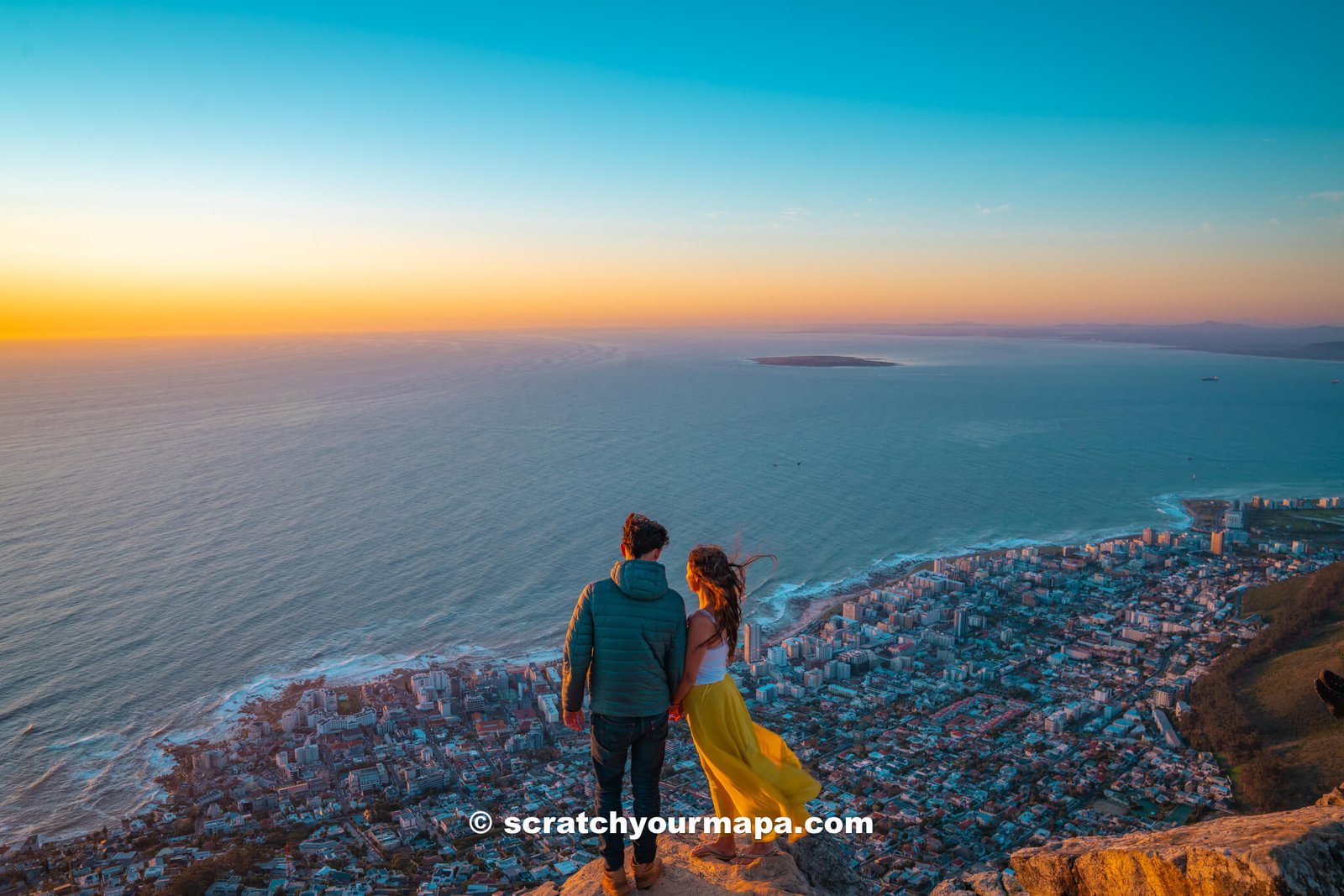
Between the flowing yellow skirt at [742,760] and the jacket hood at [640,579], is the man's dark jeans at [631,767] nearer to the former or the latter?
the flowing yellow skirt at [742,760]

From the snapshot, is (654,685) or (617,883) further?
(617,883)

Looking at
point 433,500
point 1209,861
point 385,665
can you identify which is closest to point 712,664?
point 1209,861

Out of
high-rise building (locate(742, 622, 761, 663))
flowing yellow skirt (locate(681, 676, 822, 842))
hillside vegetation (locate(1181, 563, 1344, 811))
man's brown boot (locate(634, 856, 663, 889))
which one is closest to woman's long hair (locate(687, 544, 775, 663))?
flowing yellow skirt (locate(681, 676, 822, 842))

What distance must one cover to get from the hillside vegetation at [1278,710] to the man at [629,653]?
441 inches

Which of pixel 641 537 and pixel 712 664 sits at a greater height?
pixel 641 537

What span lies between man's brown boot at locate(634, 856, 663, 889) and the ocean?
5.35 feet

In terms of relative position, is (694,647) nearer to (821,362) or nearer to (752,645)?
(752,645)

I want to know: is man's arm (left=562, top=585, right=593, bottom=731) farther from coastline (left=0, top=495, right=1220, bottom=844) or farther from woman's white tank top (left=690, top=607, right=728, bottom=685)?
coastline (left=0, top=495, right=1220, bottom=844)

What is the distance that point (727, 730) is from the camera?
3.54 meters

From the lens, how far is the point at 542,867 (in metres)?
8.88

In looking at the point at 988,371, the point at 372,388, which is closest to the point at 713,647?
the point at 372,388

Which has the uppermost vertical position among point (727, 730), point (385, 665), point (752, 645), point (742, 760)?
point (727, 730)

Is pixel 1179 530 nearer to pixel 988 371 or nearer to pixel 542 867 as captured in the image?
pixel 542 867

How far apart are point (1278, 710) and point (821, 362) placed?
88463 millimetres
